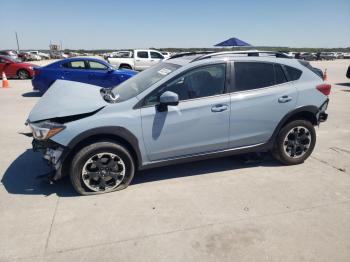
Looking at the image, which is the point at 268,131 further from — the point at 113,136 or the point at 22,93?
the point at 22,93

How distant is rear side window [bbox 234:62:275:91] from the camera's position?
406 centimetres

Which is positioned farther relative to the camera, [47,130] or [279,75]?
[279,75]

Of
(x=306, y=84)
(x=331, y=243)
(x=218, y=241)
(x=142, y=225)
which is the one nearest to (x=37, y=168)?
(x=142, y=225)

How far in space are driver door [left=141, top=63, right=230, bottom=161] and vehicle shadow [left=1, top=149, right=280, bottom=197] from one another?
525mm

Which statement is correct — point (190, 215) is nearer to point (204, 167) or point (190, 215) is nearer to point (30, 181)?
point (204, 167)

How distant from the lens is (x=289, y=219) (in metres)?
3.21

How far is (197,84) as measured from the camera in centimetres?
388

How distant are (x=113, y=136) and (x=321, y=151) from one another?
3746 millimetres

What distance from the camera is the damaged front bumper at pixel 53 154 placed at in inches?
136

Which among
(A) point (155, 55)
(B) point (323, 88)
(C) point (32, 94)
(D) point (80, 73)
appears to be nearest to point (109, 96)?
(B) point (323, 88)

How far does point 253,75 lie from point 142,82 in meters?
1.57

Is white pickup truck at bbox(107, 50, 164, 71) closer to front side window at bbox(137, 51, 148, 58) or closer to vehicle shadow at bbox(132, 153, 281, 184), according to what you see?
front side window at bbox(137, 51, 148, 58)

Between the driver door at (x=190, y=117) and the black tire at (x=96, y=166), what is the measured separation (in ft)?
1.06

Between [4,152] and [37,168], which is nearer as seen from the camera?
[37,168]
